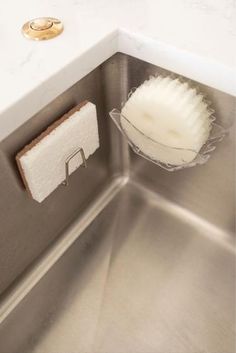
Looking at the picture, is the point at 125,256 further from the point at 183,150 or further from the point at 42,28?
the point at 42,28

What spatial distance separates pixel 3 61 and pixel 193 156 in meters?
0.30

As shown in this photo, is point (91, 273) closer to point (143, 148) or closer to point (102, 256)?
point (102, 256)

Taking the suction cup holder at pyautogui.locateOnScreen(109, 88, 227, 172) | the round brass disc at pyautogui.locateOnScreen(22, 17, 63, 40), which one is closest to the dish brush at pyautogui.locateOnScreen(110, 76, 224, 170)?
the suction cup holder at pyautogui.locateOnScreen(109, 88, 227, 172)

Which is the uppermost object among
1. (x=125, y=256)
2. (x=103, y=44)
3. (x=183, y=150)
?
(x=103, y=44)

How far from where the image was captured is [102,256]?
717 mm

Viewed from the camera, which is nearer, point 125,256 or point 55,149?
point 55,149

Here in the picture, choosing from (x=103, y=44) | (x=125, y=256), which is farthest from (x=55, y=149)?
(x=125, y=256)

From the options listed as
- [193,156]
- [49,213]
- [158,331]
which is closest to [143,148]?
[193,156]

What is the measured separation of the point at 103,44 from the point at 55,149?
0.55 feet

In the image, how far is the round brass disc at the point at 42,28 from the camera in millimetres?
490

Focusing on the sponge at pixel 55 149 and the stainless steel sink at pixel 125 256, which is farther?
the stainless steel sink at pixel 125 256

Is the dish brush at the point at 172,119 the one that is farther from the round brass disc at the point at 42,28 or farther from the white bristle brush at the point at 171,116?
the round brass disc at the point at 42,28

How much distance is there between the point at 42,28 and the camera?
50cm

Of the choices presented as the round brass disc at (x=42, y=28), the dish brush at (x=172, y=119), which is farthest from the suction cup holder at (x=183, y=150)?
the round brass disc at (x=42, y=28)
